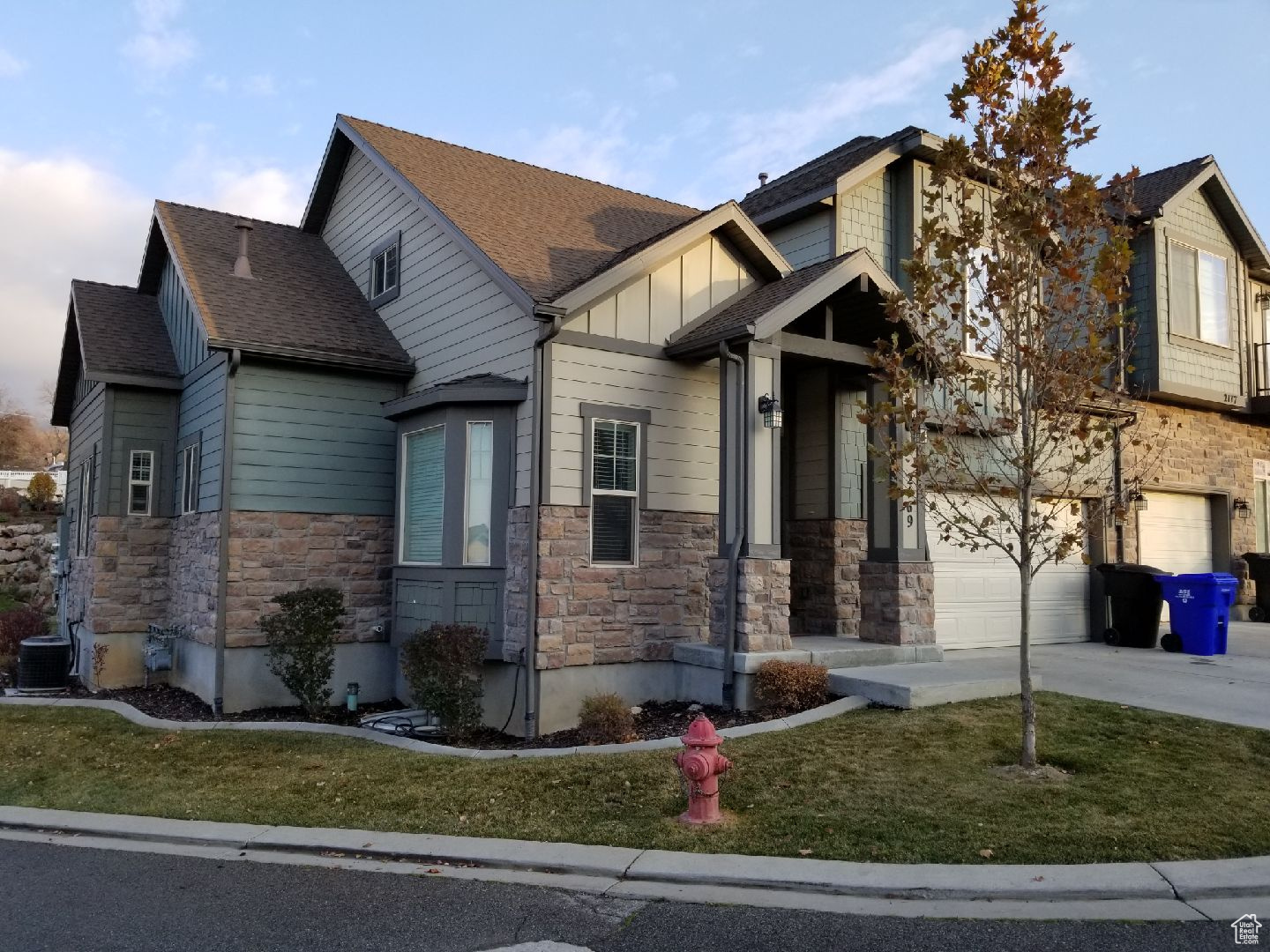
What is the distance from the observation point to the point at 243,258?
1285cm

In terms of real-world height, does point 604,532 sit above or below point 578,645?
above

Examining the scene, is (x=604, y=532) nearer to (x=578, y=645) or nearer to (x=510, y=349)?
(x=578, y=645)

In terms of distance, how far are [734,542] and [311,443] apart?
537cm

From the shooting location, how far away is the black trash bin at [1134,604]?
12.9 metres

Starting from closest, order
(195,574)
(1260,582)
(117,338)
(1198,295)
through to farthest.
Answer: (195,574) → (117,338) → (1198,295) → (1260,582)

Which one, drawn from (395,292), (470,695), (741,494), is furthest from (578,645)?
(395,292)

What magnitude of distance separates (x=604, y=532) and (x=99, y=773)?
4.88 metres

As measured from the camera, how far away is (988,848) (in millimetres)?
5398

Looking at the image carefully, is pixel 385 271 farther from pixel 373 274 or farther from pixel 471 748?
pixel 471 748

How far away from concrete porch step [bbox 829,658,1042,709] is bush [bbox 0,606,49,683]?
12765mm

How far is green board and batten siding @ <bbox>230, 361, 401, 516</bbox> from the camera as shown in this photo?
11.2m

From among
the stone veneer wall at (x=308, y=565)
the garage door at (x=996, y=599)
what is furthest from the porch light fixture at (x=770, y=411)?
the stone veneer wall at (x=308, y=565)

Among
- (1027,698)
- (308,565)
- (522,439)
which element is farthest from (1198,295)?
(308,565)

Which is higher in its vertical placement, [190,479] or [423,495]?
[190,479]
